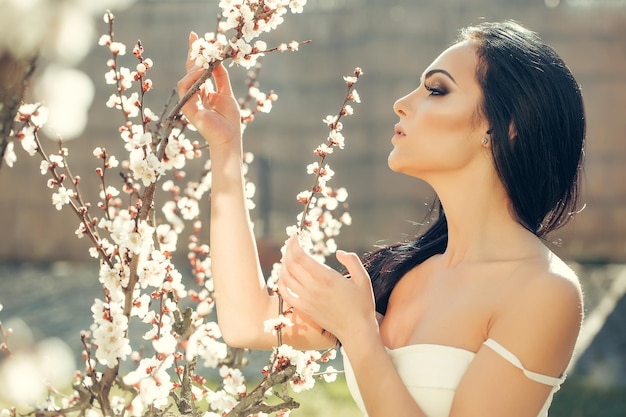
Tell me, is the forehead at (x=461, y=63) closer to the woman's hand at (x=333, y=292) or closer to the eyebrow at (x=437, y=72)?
the eyebrow at (x=437, y=72)

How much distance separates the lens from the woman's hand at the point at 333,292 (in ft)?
5.06

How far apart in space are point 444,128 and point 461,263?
0.95ft

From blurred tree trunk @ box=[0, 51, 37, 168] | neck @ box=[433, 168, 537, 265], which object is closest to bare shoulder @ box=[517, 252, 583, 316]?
neck @ box=[433, 168, 537, 265]

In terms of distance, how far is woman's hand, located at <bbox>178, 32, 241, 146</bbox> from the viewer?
1.69m

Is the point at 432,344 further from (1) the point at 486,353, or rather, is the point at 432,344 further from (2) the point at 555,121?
(2) the point at 555,121

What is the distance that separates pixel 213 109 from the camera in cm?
181

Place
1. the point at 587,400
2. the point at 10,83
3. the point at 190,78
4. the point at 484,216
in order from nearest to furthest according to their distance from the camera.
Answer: the point at 10,83
the point at 190,78
the point at 484,216
the point at 587,400

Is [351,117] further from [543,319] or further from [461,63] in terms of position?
[543,319]

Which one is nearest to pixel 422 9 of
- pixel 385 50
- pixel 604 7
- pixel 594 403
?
pixel 385 50

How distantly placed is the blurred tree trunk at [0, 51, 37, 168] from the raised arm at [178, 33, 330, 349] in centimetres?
83

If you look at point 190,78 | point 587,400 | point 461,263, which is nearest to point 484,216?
point 461,263

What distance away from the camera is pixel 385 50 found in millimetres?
6891

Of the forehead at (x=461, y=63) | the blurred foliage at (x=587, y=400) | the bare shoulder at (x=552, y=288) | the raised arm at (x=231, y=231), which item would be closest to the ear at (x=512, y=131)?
the forehead at (x=461, y=63)

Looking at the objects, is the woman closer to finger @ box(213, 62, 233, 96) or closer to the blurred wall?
finger @ box(213, 62, 233, 96)
